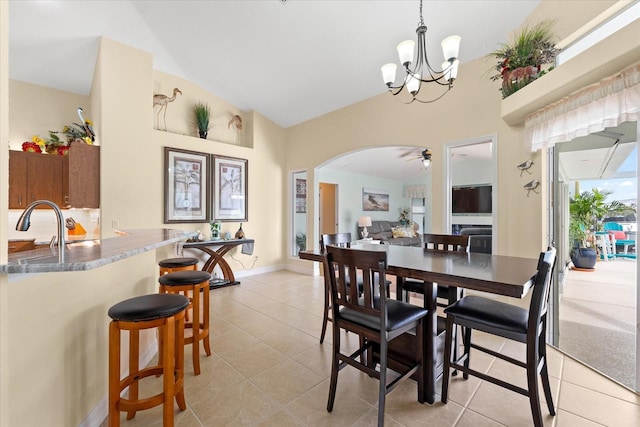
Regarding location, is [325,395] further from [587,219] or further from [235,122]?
[235,122]

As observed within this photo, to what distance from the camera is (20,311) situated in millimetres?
1160

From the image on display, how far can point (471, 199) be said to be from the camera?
3594 mm

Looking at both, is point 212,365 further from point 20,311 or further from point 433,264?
point 433,264

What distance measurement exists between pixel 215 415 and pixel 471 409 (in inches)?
63.6

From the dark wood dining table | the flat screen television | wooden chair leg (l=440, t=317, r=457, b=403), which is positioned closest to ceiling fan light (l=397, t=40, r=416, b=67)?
the dark wood dining table

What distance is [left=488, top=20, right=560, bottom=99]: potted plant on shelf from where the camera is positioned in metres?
2.37

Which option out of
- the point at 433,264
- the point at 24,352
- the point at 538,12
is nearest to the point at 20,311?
the point at 24,352

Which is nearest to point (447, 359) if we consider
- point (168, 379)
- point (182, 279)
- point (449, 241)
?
point (449, 241)

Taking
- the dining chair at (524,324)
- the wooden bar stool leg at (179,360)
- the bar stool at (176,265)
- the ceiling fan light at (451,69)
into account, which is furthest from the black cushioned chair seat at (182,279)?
the ceiling fan light at (451,69)

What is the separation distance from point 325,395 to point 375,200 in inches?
290

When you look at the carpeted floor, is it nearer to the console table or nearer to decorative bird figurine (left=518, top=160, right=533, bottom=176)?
decorative bird figurine (left=518, top=160, right=533, bottom=176)

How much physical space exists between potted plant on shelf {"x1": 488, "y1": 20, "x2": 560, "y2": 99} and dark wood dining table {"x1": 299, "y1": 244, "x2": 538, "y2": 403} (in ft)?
5.37

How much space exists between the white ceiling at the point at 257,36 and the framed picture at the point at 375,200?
4.26m

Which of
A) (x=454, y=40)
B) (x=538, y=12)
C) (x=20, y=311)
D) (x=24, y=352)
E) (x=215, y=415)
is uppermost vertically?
(x=538, y=12)
